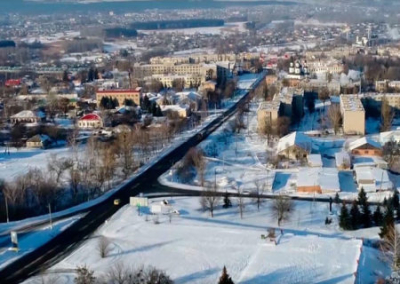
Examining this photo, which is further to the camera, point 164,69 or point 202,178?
point 164,69

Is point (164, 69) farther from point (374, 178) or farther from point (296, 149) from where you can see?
point (374, 178)

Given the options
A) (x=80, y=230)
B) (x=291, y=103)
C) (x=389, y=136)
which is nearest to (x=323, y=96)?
(x=291, y=103)

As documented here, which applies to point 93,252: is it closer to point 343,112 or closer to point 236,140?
point 236,140

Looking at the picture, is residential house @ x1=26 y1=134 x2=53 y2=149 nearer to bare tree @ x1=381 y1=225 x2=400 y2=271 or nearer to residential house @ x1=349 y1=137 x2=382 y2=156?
residential house @ x1=349 y1=137 x2=382 y2=156

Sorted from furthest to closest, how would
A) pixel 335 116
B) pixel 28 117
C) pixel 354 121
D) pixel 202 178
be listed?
pixel 28 117 < pixel 335 116 < pixel 354 121 < pixel 202 178

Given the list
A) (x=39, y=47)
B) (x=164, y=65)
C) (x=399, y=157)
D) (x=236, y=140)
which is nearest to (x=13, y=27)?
→ (x=39, y=47)

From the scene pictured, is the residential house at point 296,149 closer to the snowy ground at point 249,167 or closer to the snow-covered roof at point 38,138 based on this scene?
the snowy ground at point 249,167

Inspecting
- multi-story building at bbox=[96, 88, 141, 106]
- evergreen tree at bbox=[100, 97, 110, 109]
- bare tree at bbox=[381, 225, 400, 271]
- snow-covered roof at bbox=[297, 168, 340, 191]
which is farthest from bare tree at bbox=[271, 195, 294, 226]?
multi-story building at bbox=[96, 88, 141, 106]
